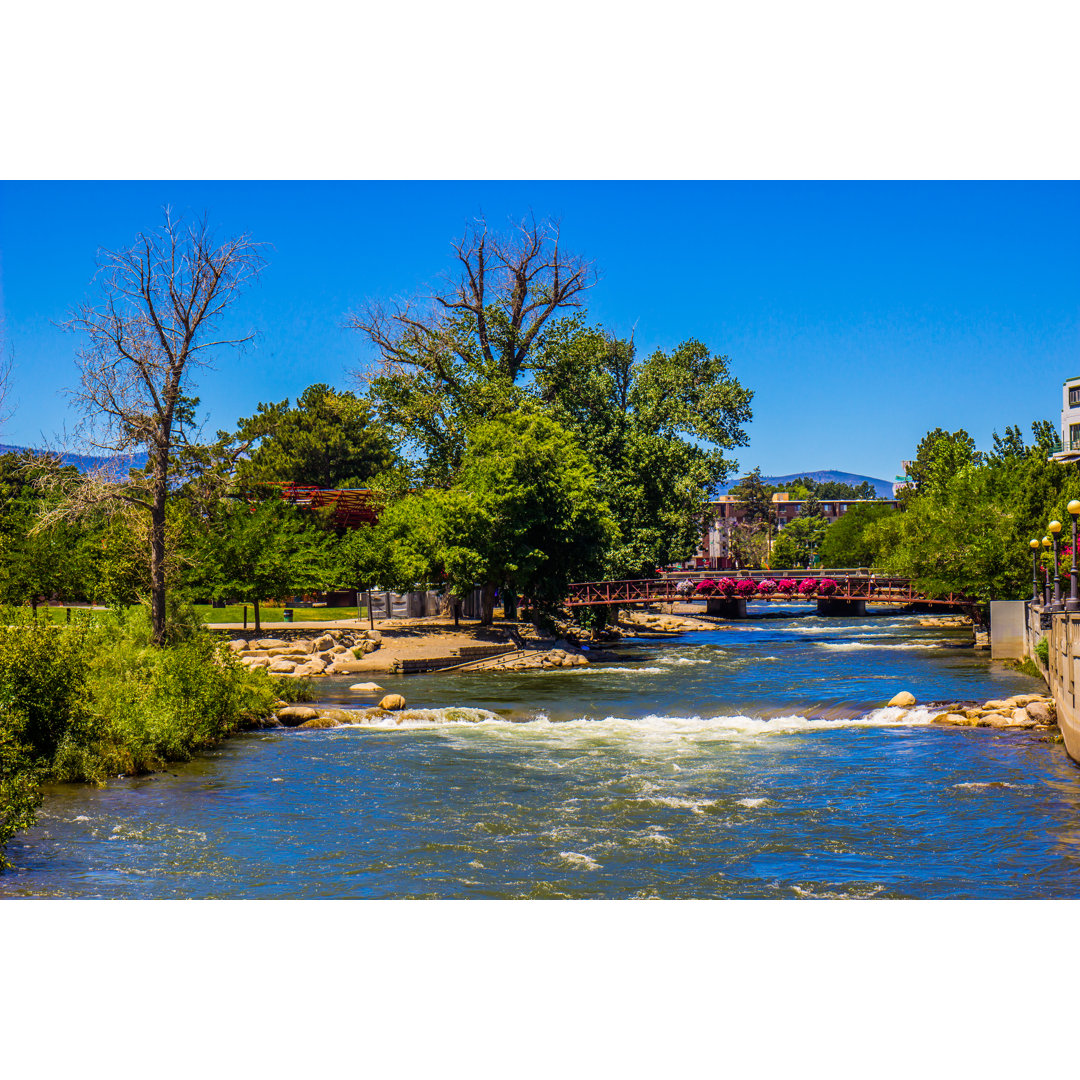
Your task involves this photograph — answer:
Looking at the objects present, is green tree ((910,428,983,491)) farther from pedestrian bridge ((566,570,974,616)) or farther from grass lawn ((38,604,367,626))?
grass lawn ((38,604,367,626))

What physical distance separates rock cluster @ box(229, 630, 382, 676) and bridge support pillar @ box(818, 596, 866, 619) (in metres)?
42.7

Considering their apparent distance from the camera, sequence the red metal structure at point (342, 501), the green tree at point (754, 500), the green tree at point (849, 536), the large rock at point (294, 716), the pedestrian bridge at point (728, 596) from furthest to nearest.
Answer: the green tree at point (754, 500) → the green tree at point (849, 536) → the red metal structure at point (342, 501) → the pedestrian bridge at point (728, 596) → the large rock at point (294, 716)

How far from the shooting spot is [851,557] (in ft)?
347

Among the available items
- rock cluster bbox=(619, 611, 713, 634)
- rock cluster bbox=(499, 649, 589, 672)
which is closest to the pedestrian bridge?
rock cluster bbox=(619, 611, 713, 634)

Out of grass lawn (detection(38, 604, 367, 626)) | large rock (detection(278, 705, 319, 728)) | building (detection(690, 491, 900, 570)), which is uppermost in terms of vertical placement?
building (detection(690, 491, 900, 570))

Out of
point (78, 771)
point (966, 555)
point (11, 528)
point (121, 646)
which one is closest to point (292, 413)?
point (11, 528)

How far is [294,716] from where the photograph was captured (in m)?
24.8

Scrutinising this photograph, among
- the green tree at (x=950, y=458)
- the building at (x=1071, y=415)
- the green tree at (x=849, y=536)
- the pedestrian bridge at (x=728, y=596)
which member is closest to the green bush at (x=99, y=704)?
the pedestrian bridge at (x=728, y=596)

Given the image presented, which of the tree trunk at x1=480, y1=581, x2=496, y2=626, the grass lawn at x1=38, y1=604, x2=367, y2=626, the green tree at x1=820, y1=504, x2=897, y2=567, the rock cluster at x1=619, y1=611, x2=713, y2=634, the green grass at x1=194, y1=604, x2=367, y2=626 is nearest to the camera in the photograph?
the tree trunk at x1=480, y1=581, x2=496, y2=626

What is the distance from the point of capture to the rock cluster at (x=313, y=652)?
3494 cm

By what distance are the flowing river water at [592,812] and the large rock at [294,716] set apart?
1.18m

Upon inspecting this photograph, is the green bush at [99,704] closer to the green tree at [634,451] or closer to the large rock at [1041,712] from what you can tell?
the large rock at [1041,712]

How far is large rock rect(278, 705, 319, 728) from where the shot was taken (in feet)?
81.1

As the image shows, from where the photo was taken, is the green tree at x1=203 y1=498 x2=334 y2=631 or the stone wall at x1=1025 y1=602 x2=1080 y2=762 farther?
the green tree at x1=203 y1=498 x2=334 y2=631
